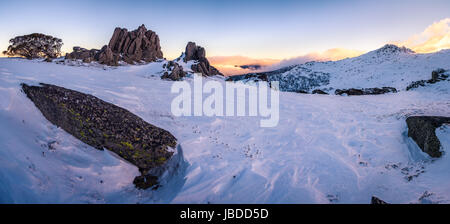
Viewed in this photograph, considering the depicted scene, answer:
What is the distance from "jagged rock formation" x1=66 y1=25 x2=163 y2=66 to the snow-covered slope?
112 ft

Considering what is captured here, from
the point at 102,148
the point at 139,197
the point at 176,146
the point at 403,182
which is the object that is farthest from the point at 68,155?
the point at 403,182

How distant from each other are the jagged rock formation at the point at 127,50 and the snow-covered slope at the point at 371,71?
112 ft

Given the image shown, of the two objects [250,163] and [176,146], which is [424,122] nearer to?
[250,163]

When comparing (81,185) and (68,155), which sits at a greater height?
(68,155)

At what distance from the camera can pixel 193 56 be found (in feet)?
236

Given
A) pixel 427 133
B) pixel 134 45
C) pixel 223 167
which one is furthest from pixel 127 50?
pixel 427 133

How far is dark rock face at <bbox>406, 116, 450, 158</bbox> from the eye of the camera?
25.2 ft

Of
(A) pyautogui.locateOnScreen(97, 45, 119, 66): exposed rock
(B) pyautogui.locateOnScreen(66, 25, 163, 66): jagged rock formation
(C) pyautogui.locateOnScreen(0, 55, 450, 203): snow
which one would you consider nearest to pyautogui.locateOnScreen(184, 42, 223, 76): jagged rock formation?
(B) pyautogui.locateOnScreen(66, 25, 163, 66): jagged rock formation

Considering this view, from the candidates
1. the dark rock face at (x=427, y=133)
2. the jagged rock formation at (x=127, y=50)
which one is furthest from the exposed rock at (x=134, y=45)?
the dark rock face at (x=427, y=133)

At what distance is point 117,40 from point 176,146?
229 ft

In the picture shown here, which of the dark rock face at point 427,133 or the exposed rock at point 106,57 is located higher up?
the exposed rock at point 106,57

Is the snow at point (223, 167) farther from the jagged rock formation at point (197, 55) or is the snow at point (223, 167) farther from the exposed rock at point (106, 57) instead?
the jagged rock formation at point (197, 55)

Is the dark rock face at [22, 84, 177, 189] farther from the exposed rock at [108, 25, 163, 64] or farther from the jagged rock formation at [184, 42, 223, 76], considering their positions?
the jagged rock formation at [184, 42, 223, 76]

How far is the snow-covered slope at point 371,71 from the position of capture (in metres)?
66.3
